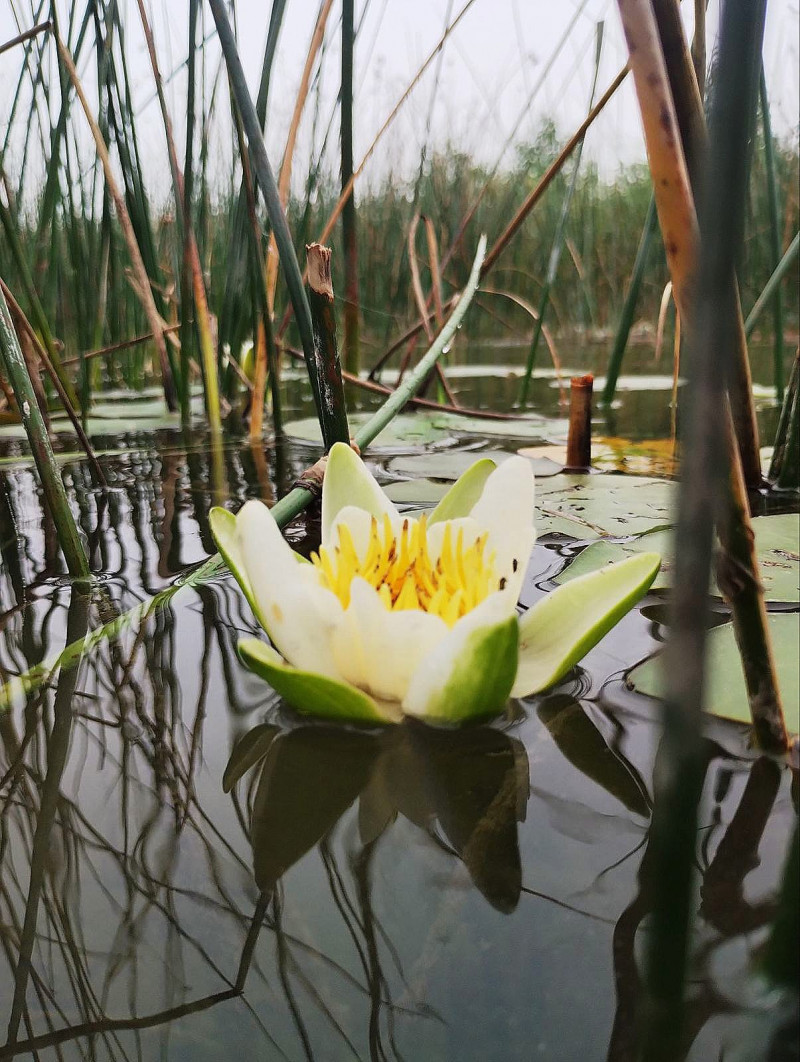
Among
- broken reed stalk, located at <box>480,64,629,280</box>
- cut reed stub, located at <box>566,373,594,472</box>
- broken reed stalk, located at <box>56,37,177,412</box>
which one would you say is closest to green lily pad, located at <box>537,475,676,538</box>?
cut reed stub, located at <box>566,373,594,472</box>

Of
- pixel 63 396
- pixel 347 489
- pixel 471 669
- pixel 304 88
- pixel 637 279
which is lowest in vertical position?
pixel 471 669

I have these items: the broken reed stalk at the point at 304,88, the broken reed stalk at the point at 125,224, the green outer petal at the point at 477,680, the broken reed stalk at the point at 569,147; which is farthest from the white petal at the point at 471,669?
the broken reed stalk at the point at 125,224

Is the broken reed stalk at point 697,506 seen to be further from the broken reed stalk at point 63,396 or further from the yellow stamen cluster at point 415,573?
the broken reed stalk at point 63,396

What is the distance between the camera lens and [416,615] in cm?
57

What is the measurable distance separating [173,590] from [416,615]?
45 cm

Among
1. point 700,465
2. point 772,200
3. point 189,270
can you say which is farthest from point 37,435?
point 772,200

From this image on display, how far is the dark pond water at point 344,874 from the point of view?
375mm

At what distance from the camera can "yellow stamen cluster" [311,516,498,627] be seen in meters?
0.62

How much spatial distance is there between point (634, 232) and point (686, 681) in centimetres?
590

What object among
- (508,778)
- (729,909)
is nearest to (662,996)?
(729,909)

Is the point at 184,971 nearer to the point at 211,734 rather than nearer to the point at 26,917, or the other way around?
the point at 26,917

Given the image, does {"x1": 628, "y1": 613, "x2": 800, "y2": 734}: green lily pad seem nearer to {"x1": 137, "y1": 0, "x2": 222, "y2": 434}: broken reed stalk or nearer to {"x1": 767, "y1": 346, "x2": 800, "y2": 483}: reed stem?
{"x1": 767, "y1": 346, "x2": 800, "y2": 483}: reed stem

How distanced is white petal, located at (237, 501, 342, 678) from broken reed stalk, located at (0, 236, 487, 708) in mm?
234

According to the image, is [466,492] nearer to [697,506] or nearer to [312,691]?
[312,691]
